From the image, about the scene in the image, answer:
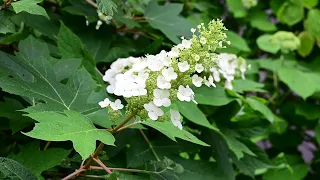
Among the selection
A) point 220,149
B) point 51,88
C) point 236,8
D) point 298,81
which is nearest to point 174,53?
point 51,88

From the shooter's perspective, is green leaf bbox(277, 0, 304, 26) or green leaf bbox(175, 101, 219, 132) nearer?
green leaf bbox(175, 101, 219, 132)

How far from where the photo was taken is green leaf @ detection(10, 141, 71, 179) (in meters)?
0.97

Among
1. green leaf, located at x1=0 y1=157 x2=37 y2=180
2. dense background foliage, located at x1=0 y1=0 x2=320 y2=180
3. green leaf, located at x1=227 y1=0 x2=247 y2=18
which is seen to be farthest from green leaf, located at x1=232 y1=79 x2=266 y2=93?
green leaf, located at x1=227 y1=0 x2=247 y2=18

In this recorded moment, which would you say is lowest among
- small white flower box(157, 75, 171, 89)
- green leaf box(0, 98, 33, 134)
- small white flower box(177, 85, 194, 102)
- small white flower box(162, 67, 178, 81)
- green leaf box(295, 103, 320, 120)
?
green leaf box(295, 103, 320, 120)

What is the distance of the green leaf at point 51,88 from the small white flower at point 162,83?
21 cm

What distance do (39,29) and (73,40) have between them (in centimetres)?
13

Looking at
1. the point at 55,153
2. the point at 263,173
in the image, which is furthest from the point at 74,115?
the point at 263,173

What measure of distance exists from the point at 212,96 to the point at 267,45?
825 millimetres

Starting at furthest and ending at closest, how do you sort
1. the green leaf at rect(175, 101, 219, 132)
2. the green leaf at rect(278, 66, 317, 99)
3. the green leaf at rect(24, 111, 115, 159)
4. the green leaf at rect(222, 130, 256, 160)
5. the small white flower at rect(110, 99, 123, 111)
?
1. the green leaf at rect(278, 66, 317, 99)
2. the green leaf at rect(222, 130, 256, 160)
3. the green leaf at rect(175, 101, 219, 132)
4. the small white flower at rect(110, 99, 123, 111)
5. the green leaf at rect(24, 111, 115, 159)

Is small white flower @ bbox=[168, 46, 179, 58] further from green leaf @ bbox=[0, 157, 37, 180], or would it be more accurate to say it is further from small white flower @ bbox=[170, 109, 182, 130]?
green leaf @ bbox=[0, 157, 37, 180]

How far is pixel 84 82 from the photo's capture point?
3.52 ft

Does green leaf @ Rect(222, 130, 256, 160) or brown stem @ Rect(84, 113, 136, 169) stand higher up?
brown stem @ Rect(84, 113, 136, 169)

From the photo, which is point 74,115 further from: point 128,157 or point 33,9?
point 128,157

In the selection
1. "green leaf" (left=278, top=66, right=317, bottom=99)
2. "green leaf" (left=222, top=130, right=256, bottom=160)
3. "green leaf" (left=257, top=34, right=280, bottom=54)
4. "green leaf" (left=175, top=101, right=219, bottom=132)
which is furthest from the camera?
"green leaf" (left=257, top=34, right=280, bottom=54)
